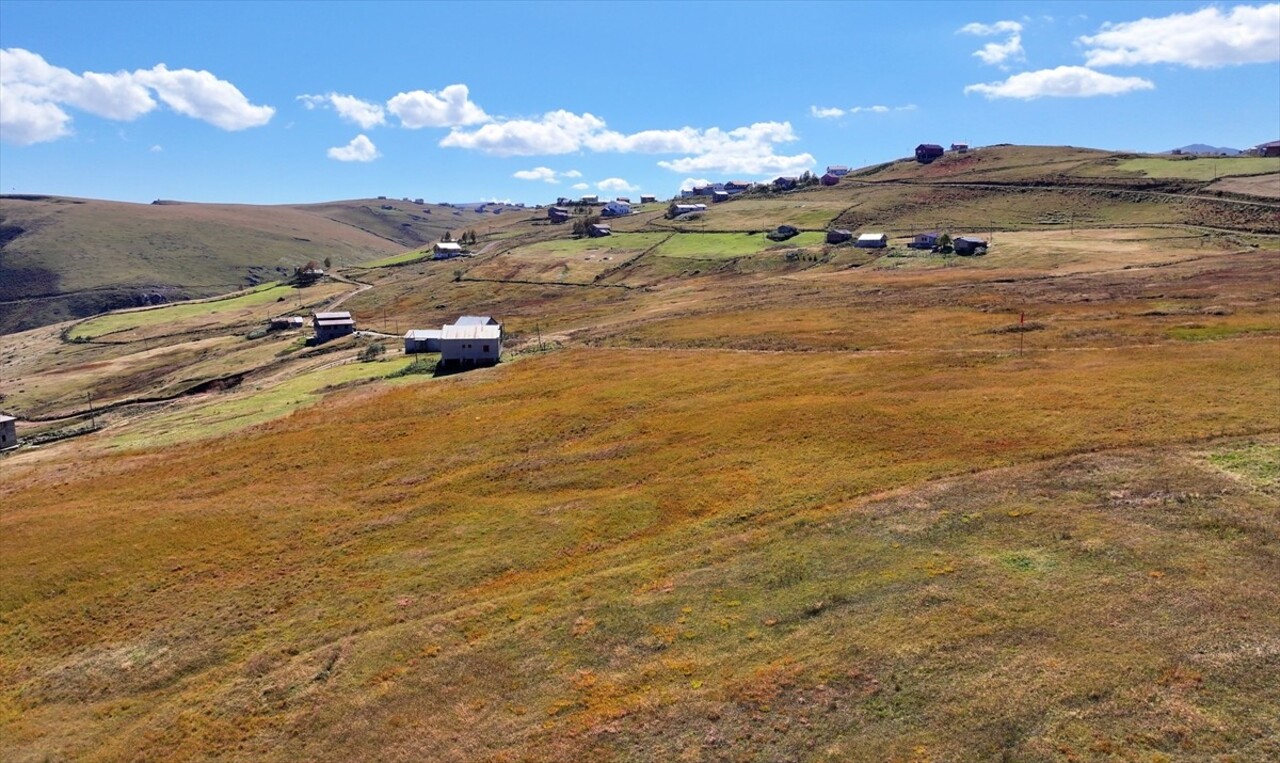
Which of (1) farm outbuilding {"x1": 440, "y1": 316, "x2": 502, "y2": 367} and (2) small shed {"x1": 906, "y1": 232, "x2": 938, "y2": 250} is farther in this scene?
(2) small shed {"x1": 906, "y1": 232, "x2": 938, "y2": 250}

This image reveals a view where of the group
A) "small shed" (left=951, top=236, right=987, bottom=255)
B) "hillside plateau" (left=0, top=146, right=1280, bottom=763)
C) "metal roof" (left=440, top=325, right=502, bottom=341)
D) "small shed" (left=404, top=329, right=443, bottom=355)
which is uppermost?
"small shed" (left=951, top=236, right=987, bottom=255)

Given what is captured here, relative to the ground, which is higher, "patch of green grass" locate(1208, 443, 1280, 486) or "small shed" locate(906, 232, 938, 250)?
"small shed" locate(906, 232, 938, 250)

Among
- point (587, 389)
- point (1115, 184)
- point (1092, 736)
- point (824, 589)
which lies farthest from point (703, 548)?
point (1115, 184)

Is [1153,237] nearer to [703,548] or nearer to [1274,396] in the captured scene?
[1274,396]

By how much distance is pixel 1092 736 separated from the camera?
83.2 ft

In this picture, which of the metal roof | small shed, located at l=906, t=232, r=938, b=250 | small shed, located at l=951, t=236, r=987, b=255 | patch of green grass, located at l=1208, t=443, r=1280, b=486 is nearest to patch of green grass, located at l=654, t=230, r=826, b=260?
small shed, located at l=906, t=232, r=938, b=250

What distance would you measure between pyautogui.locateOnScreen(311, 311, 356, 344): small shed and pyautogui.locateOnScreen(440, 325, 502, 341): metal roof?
166 feet

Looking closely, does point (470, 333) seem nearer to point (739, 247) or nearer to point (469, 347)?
point (469, 347)

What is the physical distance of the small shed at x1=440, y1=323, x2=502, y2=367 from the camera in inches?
3834

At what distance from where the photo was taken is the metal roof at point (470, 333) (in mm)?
98312

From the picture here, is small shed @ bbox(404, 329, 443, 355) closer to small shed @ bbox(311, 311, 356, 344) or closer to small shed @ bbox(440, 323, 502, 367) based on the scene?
small shed @ bbox(440, 323, 502, 367)

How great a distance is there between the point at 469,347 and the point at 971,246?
4186 inches

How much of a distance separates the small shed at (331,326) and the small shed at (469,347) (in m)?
52.1

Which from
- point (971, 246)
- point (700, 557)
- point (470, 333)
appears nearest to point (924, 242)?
point (971, 246)
